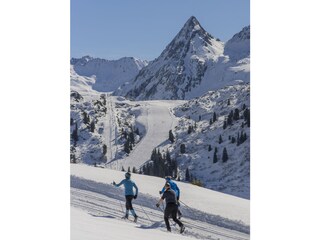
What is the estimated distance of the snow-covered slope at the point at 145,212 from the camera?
1033 centimetres

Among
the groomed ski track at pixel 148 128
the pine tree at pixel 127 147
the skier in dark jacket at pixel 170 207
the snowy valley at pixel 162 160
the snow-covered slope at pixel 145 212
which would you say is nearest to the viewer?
the snow-covered slope at pixel 145 212

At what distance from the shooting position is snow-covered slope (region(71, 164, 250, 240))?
33.9ft

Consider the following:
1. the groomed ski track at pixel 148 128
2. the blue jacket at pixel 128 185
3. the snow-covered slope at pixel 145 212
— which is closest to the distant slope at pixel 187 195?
the snow-covered slope at pixel 145 212

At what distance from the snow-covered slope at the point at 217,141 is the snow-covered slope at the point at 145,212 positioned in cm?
3634

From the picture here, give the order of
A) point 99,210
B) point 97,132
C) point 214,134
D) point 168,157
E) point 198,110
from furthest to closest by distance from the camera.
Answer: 1. point 198,110
2. point 97,132
3. point 214,134
4. point 168,157
5. point 99,210

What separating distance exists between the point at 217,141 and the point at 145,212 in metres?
66.7

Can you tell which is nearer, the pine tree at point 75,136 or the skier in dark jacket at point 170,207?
the skier in dark jacket at point 170,207

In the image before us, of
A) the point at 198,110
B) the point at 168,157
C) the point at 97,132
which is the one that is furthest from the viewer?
the point at 198,110

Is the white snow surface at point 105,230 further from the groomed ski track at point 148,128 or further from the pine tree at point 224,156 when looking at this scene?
the groomed ski track at point 148,128

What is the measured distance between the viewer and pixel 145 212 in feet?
43.8
